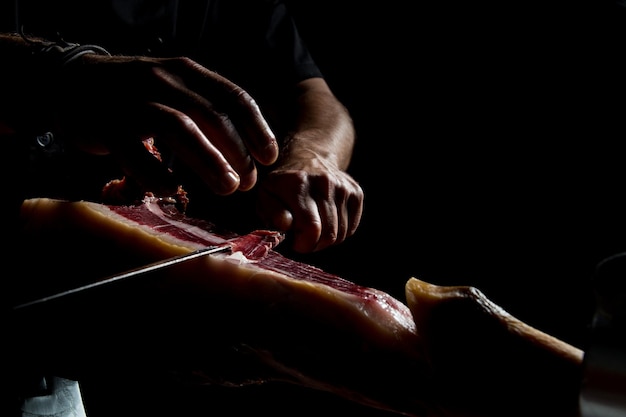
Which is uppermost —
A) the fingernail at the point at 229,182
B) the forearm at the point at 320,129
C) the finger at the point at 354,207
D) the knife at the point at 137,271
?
the fingernail at the point at 229,182

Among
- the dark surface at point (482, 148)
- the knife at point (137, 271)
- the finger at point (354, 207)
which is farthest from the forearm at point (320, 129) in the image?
the knife at point (137, 271)

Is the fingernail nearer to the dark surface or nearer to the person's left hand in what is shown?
the person's left hand

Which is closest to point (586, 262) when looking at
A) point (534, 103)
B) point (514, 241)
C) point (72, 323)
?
point (514, 241)

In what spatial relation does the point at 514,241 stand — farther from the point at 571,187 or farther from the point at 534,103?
the point at 534,103

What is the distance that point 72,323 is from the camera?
1.47 metres

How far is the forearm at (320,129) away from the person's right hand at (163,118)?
1053mm

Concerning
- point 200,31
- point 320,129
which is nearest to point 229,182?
point 320,129

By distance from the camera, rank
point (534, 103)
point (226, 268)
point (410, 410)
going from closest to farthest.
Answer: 1. point (410, 410)
2. point (226, 268)
3. point (534, 103)

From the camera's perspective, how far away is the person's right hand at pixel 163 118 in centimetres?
145

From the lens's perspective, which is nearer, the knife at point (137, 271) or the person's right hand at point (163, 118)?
the knife at point (137, 271)

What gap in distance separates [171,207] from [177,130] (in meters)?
0.55

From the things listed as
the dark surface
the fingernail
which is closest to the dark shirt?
the dark surface

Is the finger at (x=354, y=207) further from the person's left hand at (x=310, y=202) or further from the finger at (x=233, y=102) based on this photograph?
the finger at (x=233, y=102)

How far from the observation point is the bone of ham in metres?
1.08
